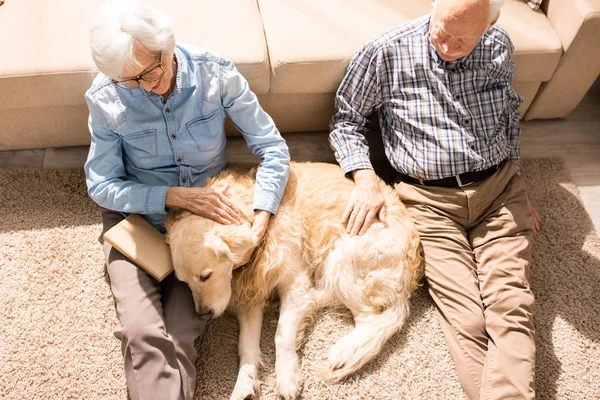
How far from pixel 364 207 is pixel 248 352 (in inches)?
27.8

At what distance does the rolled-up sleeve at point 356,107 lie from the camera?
1.96m

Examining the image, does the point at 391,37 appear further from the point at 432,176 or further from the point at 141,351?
the point at 141,351

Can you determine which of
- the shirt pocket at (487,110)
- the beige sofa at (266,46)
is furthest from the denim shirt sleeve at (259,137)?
the shirt pocket at (487,110)

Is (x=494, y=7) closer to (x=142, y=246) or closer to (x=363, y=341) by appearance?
(x=363, y=341)

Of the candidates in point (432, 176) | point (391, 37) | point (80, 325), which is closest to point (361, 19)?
point (391, 37)

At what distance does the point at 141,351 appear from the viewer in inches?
63.6

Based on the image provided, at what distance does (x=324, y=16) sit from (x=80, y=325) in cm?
167

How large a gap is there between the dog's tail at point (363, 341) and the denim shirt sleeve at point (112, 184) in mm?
849

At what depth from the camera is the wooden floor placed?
235cm

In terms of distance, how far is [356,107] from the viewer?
204cm

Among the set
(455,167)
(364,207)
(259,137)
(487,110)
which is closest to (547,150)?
(487,110)

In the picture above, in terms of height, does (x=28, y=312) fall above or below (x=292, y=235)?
below

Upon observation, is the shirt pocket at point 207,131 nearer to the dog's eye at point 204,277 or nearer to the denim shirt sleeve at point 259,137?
the denim shirt sleeve at point 259,137

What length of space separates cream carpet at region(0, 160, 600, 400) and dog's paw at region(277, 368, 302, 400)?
5 cm
